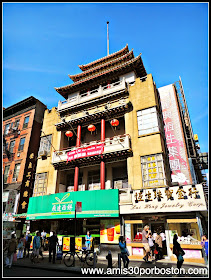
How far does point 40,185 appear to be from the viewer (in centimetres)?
2055

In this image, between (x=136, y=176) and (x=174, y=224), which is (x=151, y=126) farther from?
(x=174, y=224)

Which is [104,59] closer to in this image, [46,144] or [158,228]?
[46,144]

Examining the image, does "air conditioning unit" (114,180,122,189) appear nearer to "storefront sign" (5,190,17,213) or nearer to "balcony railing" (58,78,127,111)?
"balcony railing" (58,78,127,111)

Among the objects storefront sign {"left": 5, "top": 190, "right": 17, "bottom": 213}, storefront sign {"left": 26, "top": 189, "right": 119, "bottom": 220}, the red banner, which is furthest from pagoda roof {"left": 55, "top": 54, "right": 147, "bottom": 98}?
→ storefront sign {"left": 5, "top": 190, "right": 17, "bottom": 213}

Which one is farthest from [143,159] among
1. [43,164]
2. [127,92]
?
Answer: [43,164]

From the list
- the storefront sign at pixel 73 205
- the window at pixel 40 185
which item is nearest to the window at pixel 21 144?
the window at pixel 40 185

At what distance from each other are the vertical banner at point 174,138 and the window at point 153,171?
11.4ft

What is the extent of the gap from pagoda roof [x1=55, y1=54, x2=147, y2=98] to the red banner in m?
9.72

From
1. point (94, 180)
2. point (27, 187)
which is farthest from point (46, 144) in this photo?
point (94, 180)

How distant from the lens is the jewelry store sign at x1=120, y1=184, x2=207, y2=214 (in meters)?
12.6

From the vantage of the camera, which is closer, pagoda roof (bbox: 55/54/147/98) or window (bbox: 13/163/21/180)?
pagoda roof (bbox: 55/54/147/98)

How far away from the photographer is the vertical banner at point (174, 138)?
708 inches

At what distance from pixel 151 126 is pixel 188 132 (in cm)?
915

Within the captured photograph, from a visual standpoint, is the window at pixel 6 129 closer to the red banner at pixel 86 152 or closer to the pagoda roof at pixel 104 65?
the pagoda roof at pixel 104 65
